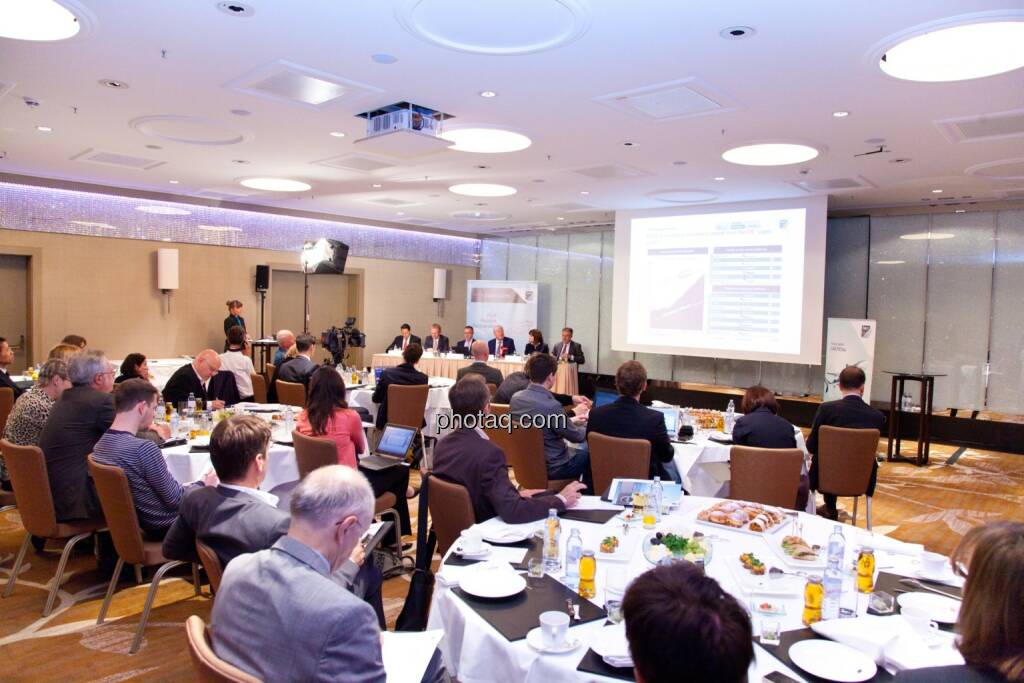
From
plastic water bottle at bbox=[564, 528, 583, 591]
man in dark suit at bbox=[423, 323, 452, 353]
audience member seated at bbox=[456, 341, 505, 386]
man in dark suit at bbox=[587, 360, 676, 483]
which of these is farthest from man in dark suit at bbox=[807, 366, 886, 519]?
man in dark suit at bbox=[423, 323, 452, 353]

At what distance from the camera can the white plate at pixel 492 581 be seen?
2.19m

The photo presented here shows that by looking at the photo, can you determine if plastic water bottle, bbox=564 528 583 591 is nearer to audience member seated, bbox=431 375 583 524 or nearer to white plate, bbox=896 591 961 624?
audience member seated, bbox=431 375 583 524

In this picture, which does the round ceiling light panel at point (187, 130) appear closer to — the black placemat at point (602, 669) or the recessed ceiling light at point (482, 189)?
the recessed ceiling light at point (482, 189)

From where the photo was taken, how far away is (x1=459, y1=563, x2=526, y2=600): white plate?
219 cm

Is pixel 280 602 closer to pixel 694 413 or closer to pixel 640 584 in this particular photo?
pixel 640 584

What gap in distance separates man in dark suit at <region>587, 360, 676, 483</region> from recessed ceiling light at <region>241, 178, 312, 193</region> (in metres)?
A: 6.27

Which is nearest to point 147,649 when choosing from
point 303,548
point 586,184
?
point 303,548

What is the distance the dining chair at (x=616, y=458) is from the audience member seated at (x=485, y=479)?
118 centimetres

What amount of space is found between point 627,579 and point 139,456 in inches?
95.1

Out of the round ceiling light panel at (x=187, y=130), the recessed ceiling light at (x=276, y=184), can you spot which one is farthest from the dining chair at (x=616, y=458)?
the recessed ceiling light at (x=276, y=184)

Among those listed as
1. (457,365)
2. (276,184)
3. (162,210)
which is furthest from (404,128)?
(162,210)

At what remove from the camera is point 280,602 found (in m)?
1.57

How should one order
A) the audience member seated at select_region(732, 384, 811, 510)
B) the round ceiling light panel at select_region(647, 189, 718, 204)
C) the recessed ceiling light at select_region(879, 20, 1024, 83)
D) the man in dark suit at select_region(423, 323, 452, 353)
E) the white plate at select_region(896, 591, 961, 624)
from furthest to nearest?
the man in dark suit at select_region(423, 323, 452, 353) → the round ceiling light panel at select_region(647, 189, 718, 204) → the audience member seated at select_region(732, 384, 811, 510) → the recessed ceiling light at select_region(879, 20, 1024, 83) → the white plate at select_region(896, 591, 961, 624)

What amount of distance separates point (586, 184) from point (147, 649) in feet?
23.0
